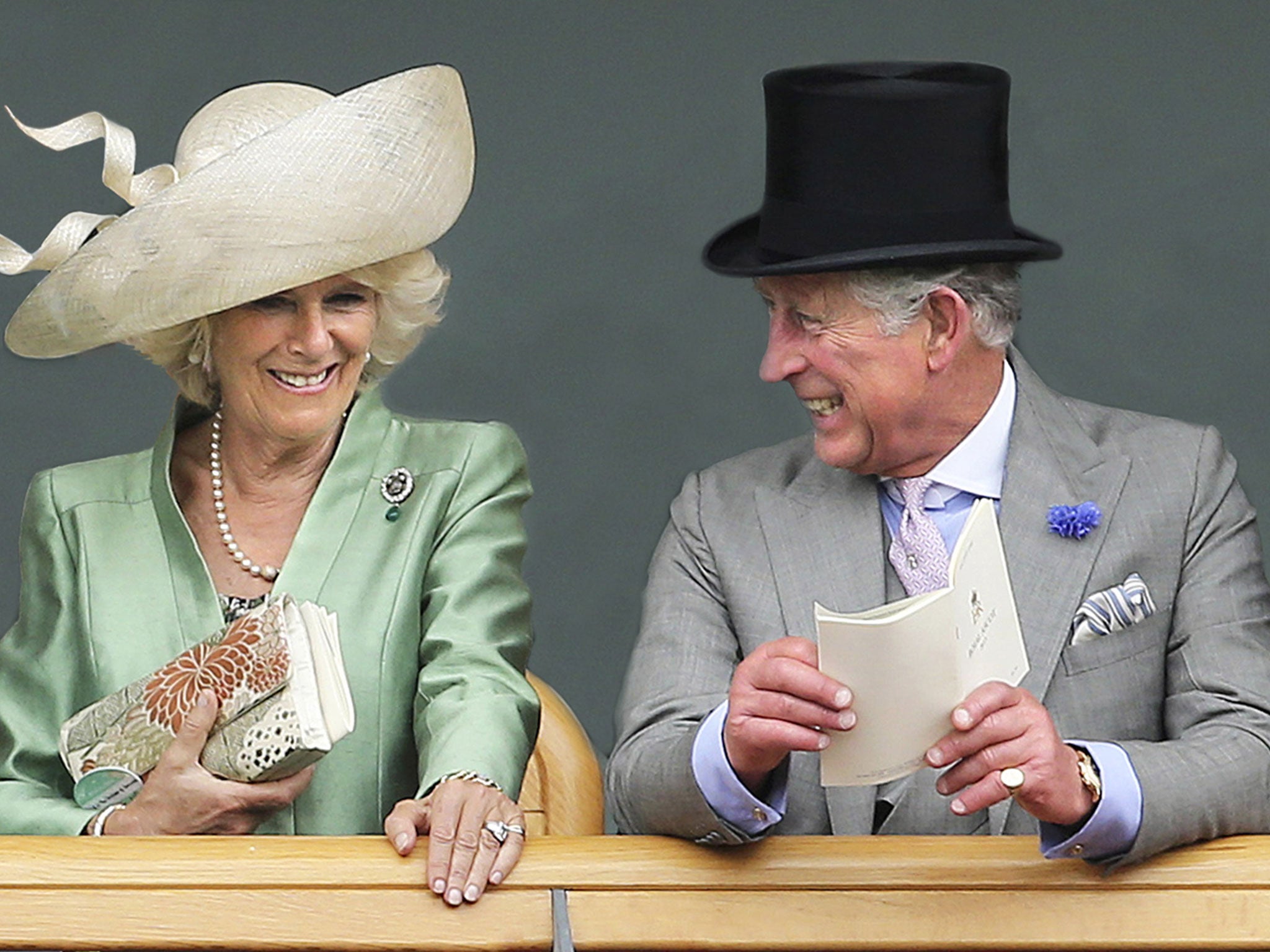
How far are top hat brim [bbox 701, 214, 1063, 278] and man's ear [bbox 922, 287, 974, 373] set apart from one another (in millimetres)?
45

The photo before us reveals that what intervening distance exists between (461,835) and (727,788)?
0.30m

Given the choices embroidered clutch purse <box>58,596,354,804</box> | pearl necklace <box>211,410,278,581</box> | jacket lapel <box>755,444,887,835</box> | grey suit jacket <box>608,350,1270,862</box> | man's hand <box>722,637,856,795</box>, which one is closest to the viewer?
man's hand <box>722,637,856,795</box>

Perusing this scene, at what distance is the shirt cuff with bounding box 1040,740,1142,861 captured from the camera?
3.00 metres

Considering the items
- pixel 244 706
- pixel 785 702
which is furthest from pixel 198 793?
pixel 785 702

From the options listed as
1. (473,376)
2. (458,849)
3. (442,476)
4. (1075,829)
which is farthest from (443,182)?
(473,376)

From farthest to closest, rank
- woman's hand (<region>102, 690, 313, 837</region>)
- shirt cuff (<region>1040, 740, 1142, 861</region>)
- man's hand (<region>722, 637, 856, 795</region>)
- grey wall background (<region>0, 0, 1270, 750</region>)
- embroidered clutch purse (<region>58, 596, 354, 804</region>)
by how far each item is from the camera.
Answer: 1. grey wall background (<region>0, 0, 1270, 750</region>)
2. woman's hand (<region>102, 690, 313, 837</region>)
3. embroidered clutch purse (<region>58, 596, 354, 804</region>)
4. shirt cuff (<region>1040, 740, 1142, 861</region>)
5. man's hand (<region>722, 637, 856, 795</region>)

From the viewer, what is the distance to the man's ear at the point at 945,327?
11.1 feet

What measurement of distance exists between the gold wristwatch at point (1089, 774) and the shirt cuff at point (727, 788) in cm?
32

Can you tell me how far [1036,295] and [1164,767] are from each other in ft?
7.80

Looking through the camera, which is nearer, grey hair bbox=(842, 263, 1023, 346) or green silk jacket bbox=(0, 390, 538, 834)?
grey hair bbox=(842, 263, 1023, 346)

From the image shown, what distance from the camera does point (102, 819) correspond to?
11.0ft

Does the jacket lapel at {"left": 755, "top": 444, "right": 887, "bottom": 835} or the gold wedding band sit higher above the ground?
the jacket lapel at {"left": 755, "top": 444, "right": 887, "bottom": 835}

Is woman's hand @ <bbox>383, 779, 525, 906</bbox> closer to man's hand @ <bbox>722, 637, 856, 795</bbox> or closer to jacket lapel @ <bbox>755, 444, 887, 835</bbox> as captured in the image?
man's hand @ <bbox>722, 637, 856, 795</bbox>

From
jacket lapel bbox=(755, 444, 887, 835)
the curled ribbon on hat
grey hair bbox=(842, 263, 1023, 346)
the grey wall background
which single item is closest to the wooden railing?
jacket lapel bbox=(755, 444, 887, 835)
